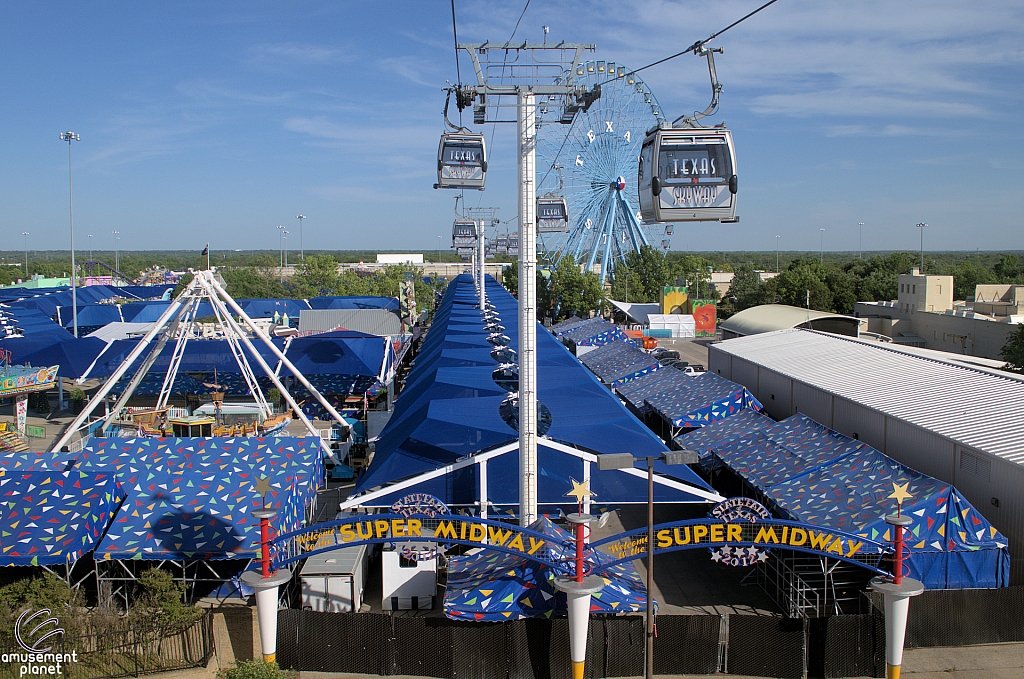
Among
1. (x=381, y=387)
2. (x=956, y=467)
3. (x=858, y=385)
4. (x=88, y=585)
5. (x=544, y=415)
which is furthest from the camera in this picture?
(x=381, y=387)

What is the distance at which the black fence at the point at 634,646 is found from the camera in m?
9.12

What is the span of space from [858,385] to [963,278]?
59.8 metres

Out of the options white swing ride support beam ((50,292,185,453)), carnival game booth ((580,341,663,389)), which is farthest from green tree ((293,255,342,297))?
white swing ride support beam ((50,292,185,453))

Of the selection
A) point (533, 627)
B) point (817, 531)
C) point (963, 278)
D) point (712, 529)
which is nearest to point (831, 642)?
point (817, 531)

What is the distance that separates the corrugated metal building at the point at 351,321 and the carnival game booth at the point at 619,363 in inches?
397

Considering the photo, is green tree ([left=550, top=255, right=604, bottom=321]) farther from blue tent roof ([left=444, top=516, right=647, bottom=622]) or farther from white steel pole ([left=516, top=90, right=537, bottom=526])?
blue tent roof ([left=444, top=516, right=647, bottom=622])

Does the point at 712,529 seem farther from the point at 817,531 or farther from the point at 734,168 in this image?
the point at 734,168

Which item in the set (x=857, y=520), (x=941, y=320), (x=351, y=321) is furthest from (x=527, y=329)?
(x=941, y=320)

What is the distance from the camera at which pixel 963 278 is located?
6794 centimetres

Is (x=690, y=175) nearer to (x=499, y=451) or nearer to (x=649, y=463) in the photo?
(x=649, y=463)

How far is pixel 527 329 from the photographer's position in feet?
34.2

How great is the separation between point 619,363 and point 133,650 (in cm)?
1931

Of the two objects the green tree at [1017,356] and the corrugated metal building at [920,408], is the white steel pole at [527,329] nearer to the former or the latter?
the corrugated metal building at [920,408]

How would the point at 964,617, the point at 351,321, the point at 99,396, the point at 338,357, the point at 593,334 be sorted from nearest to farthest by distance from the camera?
1. the point at 964,617
2. the point at 99,396
3. the point at 338,357
4. the point at 593,334
5. the point at 351,321
